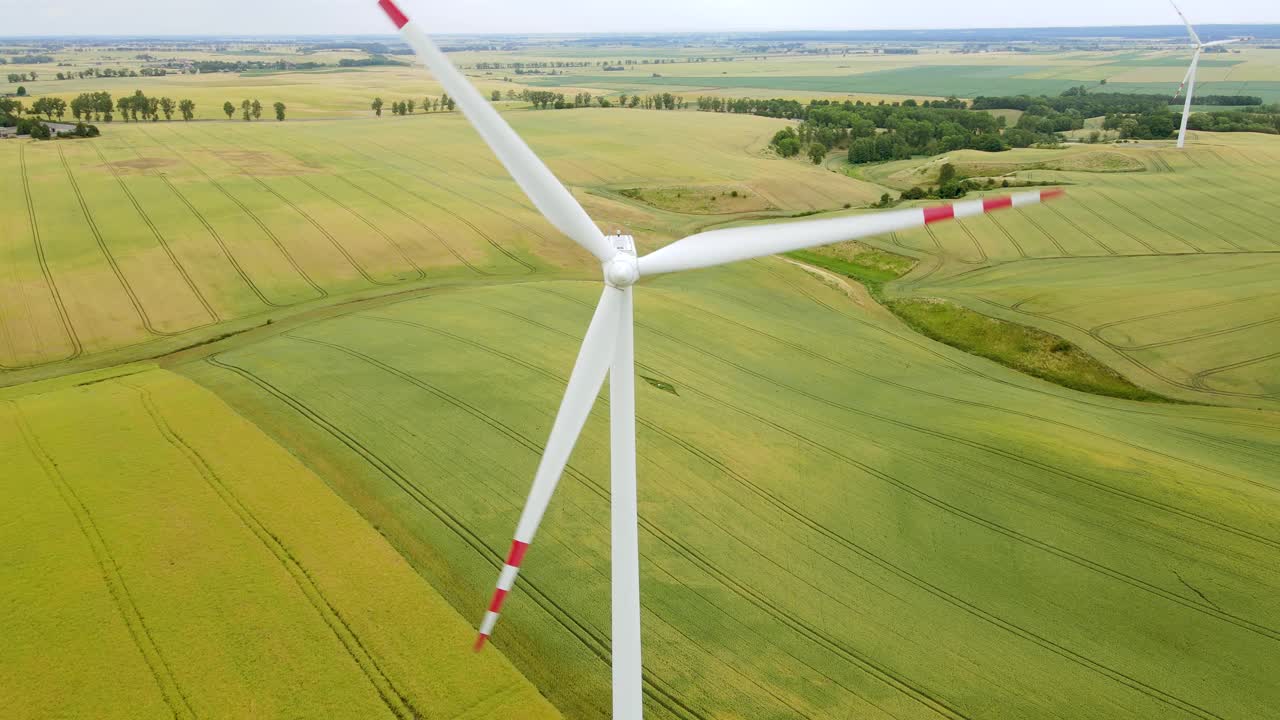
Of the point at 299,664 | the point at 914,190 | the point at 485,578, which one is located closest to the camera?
the point at 299,664

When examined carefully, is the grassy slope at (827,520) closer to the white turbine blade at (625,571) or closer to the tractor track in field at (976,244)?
the white turbine blade at (625,571)

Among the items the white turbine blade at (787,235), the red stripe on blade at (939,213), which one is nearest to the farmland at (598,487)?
the white turbine blade at (787,235)

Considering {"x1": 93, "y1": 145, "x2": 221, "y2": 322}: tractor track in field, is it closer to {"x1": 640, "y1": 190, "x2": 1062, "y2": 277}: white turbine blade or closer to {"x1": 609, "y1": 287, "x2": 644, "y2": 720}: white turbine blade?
{"x1": 640, "y1": 190, "x2": 1062, "y2": 277}: white turbine blade

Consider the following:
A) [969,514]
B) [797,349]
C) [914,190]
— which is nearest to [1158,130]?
[914,190]

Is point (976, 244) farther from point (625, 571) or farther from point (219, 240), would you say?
point (625, 571)

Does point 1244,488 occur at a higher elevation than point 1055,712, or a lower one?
higher

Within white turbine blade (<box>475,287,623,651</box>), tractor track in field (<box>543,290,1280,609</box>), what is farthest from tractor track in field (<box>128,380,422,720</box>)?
tractor track in field (<box>543,290,1280,609</box>)

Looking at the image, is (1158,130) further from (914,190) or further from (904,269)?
(904,269)
